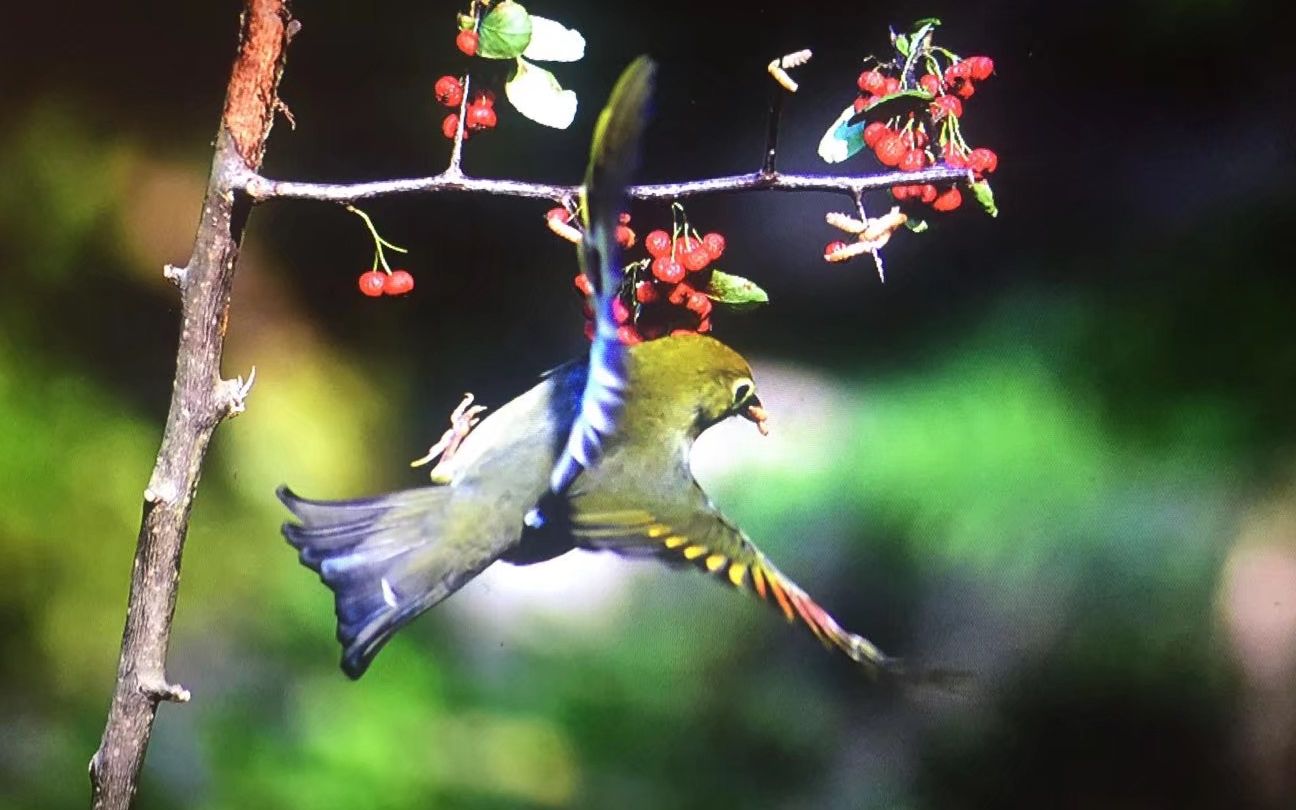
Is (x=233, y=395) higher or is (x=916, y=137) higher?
(x=916, y=137)

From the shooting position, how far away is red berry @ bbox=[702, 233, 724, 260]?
1.14 m

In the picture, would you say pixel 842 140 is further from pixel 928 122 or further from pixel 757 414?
pixel 757 414

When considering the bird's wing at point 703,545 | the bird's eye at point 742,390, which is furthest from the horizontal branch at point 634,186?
the bird's wing at point 703,545

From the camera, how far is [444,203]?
1.14m

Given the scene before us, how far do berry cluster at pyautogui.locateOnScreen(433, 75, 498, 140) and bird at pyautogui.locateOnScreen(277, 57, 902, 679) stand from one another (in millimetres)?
274

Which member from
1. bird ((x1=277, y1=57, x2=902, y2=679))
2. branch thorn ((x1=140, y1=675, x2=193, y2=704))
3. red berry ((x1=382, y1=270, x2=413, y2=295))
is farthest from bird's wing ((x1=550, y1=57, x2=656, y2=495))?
branch thorn ((x1=140, y1=675, x2=193, y2=704))

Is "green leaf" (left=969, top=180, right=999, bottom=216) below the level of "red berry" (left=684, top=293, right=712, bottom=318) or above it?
above

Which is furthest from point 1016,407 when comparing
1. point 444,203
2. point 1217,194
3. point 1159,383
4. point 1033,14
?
point 444,203

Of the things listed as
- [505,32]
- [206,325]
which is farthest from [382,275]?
[505,32]

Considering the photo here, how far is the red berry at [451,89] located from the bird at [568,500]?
308 mm

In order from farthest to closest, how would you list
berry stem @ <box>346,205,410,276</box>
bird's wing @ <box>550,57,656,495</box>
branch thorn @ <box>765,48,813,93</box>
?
berry stem @ <box>346,205,410,276</box>, branch thorn @ <box>765,48,813,93</box>, bird's wing @ <box>550,57,656,495</box>

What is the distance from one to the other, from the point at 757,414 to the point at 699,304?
0.49ft

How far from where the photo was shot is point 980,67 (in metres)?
1.12

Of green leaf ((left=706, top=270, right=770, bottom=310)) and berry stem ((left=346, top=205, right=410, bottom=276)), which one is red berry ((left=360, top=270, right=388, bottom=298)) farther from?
green leaf ((left=706, top=270, right=770, bottom=310))
